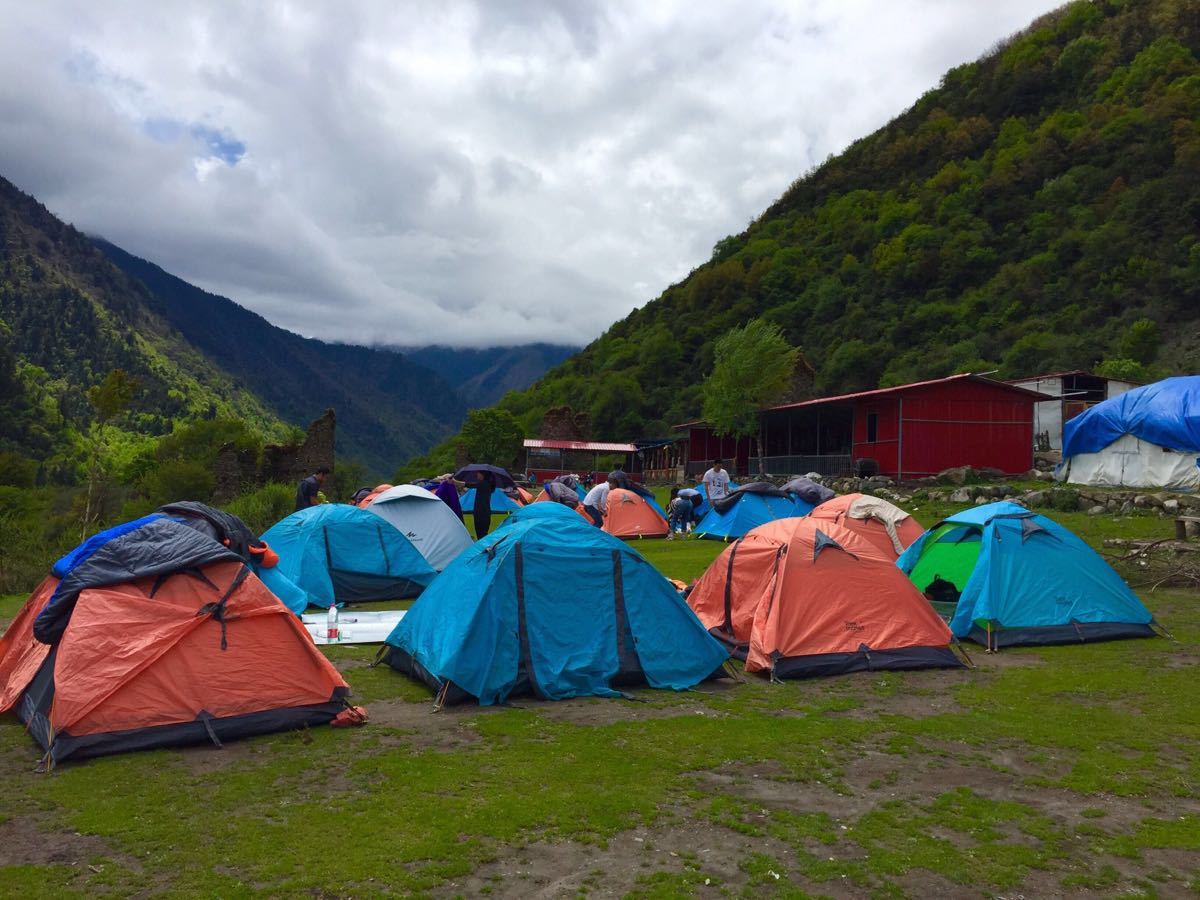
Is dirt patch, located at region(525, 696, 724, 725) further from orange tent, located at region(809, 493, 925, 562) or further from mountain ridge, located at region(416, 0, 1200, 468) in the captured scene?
mountain ridge, located at region(416, 0, 1200, 468)

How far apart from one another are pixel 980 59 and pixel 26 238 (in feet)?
402

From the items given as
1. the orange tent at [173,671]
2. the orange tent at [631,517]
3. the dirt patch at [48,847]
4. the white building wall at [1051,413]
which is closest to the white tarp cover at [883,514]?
the orange tent at [631,517]

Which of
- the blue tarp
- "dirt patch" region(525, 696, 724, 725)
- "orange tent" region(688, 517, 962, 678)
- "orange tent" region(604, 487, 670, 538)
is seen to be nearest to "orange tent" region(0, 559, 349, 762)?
"dirt patch" region(525, 696, 724, 725)

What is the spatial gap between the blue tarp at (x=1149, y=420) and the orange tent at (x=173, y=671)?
2641 centimetres

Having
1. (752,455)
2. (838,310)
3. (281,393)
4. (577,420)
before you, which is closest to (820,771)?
(752,455)

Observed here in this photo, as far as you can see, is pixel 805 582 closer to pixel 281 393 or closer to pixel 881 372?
pixel 881 372

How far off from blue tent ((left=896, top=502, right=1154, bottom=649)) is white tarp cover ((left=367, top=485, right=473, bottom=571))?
8.94m

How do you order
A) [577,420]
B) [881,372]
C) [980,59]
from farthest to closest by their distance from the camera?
[980,59]
[881,372]
[577,420]

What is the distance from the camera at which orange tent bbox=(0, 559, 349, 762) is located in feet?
21.5

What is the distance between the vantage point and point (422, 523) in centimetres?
1672

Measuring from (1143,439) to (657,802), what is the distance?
26545 millimetres

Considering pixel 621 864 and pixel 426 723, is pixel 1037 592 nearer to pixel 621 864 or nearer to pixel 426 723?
pixel 426 723

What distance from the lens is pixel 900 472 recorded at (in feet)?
108

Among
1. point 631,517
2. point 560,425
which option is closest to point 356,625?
point 631,517
